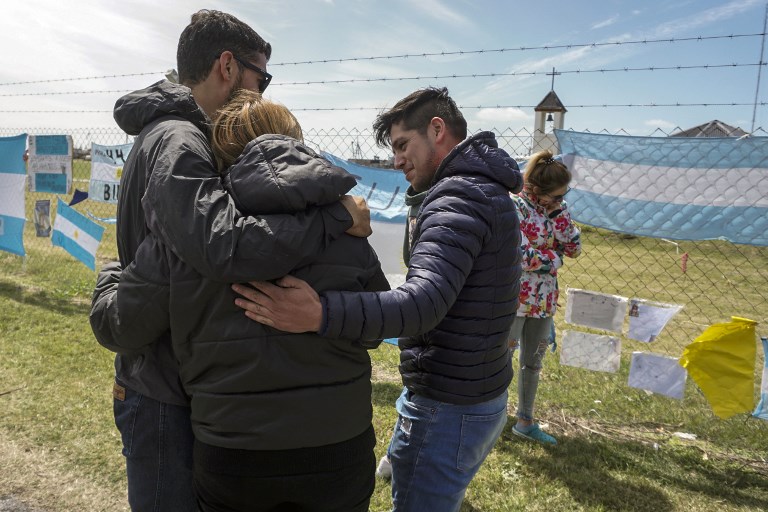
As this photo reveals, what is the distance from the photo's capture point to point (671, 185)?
371cm

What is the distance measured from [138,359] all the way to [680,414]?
407cm

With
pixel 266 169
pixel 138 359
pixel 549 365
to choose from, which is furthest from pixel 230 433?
pixel 549 365

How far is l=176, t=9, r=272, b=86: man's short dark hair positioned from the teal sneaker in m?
3.02

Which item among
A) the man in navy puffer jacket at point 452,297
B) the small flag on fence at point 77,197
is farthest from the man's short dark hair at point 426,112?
the small flag on fence at point 77,197

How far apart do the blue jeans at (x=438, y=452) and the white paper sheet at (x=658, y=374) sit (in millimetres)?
2607

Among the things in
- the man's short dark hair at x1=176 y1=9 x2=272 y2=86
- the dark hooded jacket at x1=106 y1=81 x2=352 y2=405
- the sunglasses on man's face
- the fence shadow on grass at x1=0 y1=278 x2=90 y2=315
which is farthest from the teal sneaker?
the fence shadow on grass at x1=0 y1=278 x2=90 y2=315

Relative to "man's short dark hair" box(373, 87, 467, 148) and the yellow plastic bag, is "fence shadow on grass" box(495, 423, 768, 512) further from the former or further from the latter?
"man's short dark hair" box(373, 87, 467, 148)

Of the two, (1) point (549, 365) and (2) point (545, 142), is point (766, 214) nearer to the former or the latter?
(2) point (545, 142)

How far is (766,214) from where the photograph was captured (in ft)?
11.2

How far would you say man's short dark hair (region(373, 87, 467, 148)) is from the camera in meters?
1.87

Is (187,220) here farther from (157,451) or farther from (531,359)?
(531,359)

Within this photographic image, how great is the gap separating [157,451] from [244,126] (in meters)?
0.89

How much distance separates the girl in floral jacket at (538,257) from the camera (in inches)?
141

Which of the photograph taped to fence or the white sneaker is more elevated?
the photograph taped to fence
